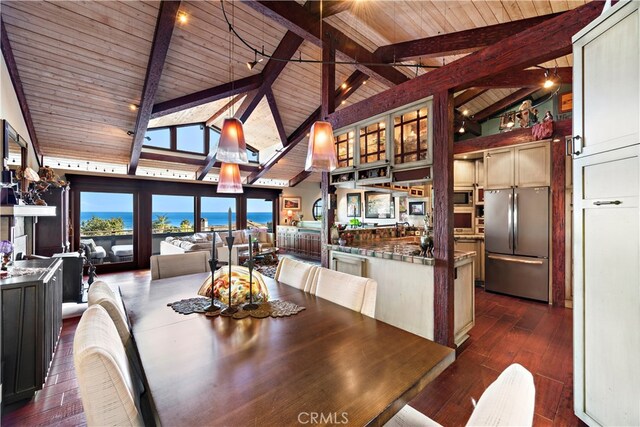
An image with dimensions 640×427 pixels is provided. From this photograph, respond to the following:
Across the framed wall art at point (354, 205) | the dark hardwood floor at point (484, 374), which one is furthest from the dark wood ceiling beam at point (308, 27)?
the framed wall art at point (354, 205)

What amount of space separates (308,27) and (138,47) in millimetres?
2292

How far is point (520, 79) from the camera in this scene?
2697 millimetres

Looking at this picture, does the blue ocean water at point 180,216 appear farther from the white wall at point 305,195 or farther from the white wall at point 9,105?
the white wall at point 9,105

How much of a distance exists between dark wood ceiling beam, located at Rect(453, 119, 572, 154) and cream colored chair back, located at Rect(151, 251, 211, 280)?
4729 millimetres

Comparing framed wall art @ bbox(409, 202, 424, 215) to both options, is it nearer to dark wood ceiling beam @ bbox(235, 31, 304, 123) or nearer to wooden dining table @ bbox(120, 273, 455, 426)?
dark wood ceiling beam @ bbox(235, 31, 304, 123)

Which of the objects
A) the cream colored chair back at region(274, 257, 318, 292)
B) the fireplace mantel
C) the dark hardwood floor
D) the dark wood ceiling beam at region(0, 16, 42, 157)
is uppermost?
the dark wood ceiling beam at region(0, 16, 42, 157)

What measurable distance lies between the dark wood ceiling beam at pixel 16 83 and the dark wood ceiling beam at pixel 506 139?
6.58 metres

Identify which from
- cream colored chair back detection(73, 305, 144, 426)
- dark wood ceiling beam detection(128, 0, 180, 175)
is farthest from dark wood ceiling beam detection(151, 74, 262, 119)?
cream colored chair back detection(73, 305, 144, 426)

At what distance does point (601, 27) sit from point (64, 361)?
4853 mm

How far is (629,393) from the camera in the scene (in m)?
1.39

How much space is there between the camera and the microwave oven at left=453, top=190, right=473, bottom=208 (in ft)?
16.9

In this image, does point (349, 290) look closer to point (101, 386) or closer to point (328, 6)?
point (101, 386)

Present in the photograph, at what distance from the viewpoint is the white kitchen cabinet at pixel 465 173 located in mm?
5156

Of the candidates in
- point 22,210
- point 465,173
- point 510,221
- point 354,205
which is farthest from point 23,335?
point 354,205
